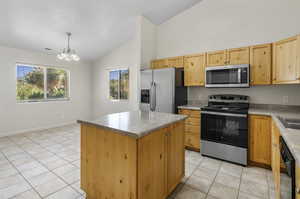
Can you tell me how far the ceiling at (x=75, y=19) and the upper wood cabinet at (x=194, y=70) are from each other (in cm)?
141

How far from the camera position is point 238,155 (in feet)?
8.81

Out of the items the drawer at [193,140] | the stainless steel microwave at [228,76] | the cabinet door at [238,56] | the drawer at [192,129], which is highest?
the cabinet door at [238,56]

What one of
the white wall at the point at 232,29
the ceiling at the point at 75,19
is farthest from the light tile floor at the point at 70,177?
the ceiling at the point at 75,19

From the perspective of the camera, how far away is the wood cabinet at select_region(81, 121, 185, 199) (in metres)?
1.36

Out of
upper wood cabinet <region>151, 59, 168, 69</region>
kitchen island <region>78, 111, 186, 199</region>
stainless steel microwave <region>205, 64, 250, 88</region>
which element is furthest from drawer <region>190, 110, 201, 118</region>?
upper wood cabinet <region>151, 59, 168, 69</region>

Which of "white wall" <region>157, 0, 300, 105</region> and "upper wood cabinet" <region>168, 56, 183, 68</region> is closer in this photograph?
"white wall" <region>157, 0, 300, 105</region>

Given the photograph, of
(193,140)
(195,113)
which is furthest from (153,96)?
(193,140)

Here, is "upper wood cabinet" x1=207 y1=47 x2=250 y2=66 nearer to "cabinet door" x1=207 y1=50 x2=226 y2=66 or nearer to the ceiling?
"cabinet door" x1=207 y1=50 x2=226 y2=66

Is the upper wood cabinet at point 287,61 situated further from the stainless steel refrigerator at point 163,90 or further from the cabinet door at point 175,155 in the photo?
the cabinet door at point 175,155

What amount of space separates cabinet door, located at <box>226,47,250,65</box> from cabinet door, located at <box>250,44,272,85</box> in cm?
8

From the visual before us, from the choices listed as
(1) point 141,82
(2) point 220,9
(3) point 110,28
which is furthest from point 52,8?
(2) point 220,9

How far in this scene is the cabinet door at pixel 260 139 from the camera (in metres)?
2.49

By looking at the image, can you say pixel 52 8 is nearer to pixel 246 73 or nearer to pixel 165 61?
pixel 165 61

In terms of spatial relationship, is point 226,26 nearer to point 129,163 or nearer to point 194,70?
point 194,70
